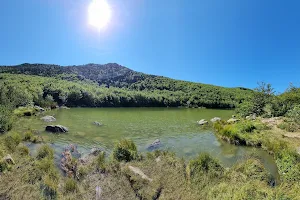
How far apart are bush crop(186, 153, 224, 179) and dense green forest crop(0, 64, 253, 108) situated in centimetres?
3453

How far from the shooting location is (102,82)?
110375 millimetres

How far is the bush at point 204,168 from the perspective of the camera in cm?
893

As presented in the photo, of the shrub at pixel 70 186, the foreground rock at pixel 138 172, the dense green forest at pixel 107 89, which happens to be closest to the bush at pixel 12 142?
the shrub at pixel 70 186

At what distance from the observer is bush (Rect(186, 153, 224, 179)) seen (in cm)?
893

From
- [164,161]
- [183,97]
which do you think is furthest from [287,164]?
[183,97]

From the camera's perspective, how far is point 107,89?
265 feet

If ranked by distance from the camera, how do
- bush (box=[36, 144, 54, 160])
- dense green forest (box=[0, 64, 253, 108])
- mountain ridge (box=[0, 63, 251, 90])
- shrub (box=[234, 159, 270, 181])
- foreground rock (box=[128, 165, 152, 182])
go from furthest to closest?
mountain ridge (box=[0, 63, 251, 90]) < dense green forest (box=[0, 64, 253, 108]) < bush (box=[36, 144, 54, 160]) < shrub (box=[234, 159, 270, 181]) < foreground rock (box=[128, 165, 152, 182])

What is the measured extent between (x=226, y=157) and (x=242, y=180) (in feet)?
20.4

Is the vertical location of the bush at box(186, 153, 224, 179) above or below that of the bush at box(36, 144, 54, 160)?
above

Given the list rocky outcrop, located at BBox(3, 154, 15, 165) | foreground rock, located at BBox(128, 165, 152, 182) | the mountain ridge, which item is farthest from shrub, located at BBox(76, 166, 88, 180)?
the mountain ridge

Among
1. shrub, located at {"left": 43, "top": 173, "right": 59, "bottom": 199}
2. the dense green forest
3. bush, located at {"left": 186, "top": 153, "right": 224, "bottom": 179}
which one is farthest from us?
the dense green forest

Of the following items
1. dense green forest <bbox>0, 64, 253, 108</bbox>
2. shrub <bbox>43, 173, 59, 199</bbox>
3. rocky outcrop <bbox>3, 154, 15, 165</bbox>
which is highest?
dense green forest <bbox>0, 64, 253, 108</bbox>

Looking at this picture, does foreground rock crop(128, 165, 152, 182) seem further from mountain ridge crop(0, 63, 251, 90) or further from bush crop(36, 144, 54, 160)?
mountain ridge crop(0, 63, 251, 90)

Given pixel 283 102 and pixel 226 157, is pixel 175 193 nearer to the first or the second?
pixel 226 157
